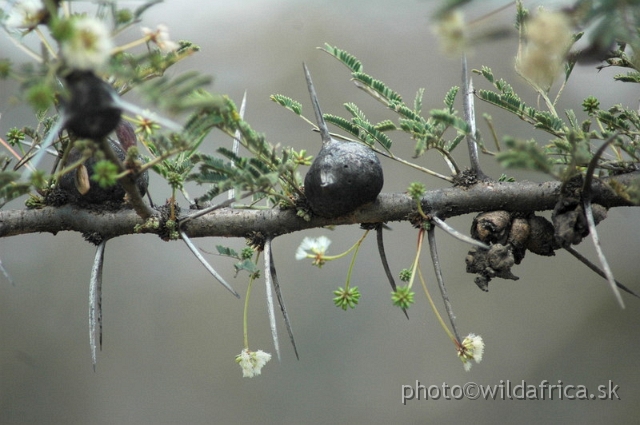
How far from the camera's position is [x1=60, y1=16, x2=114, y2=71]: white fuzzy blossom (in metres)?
0.44

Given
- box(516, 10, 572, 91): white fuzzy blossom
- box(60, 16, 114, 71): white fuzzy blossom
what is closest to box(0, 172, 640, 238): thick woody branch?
box(516, 10, 572, 91): white fuzzy blossom

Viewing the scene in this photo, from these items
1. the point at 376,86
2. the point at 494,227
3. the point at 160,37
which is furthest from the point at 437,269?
the point at 160,37

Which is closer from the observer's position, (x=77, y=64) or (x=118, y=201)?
(x=77, y=64)

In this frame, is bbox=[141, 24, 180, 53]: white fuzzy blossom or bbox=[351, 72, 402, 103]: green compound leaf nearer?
bbox=[141, 24, 180, 53]: white fuzzy blossom

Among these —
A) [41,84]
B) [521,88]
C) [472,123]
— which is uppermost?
[521,88]

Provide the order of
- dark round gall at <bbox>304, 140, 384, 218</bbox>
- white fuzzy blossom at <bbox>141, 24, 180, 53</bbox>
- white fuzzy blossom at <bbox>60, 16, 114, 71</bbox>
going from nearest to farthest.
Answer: white fuzzy blossom at <bbox>60, 16, 114, 71</bbox>
white fuzzy blossom at <bbox>141, 24, 180, 53</bbox>
dark round gall at <bbox>304, 140, 384, 218</bbox>

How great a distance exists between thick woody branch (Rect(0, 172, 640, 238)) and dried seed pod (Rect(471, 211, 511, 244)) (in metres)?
0.01

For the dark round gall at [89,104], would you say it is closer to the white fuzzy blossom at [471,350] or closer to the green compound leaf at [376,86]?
the green compound leaf at [376,86]

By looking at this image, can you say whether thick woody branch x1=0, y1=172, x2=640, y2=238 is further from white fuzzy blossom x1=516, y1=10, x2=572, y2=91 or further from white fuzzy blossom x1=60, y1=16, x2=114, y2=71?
white fuzzy blossom x1=60, y1=16, x2=114, y2=71

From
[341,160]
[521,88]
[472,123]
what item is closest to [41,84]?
[341,160]

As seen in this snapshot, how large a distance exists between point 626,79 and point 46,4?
72 centimetres

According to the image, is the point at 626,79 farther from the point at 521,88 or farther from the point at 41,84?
the point at 521,88

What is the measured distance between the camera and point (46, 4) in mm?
482

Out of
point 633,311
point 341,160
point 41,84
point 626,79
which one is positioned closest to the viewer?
point 41,84
